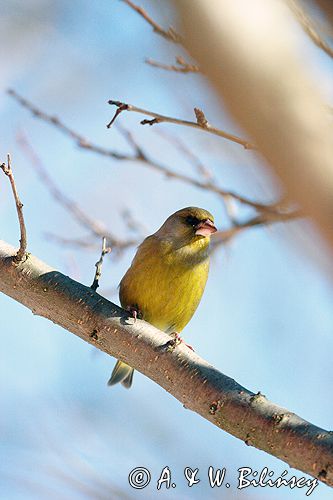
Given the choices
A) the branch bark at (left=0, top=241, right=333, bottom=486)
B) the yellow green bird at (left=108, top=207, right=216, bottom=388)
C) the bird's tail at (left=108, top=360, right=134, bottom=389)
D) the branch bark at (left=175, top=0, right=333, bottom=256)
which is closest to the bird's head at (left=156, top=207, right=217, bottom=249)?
the yellow green bird at (left=108, top=207, right=216, bottom=388)

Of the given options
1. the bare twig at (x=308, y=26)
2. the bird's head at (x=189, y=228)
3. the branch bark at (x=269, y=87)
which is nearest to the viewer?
the branch bark at (x=269, y=87)

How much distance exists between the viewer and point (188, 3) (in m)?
1.37

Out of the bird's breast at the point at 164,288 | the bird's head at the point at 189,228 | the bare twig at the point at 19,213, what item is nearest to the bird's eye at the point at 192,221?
the bird's head at the point at 189,228

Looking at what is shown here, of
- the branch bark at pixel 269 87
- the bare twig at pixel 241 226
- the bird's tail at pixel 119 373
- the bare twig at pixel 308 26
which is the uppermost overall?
the bare twig at pixel 241 226

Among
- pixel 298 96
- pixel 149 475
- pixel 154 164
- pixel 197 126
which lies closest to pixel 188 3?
pixel 298 96

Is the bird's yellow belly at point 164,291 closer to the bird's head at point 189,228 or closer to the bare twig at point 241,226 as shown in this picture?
the bird's head at point 189,228

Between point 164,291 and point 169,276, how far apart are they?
3.9 inches

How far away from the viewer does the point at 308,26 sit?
6.44ft

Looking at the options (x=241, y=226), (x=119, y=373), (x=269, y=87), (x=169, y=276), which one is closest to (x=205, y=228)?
(x=241, y=226)

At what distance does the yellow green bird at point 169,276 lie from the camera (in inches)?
170

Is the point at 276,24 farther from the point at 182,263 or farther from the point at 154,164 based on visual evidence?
the point at 182,263

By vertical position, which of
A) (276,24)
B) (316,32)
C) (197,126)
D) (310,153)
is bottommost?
(310,153)

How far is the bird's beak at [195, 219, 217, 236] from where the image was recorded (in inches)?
180

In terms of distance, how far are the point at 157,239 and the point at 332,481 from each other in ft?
7.72
